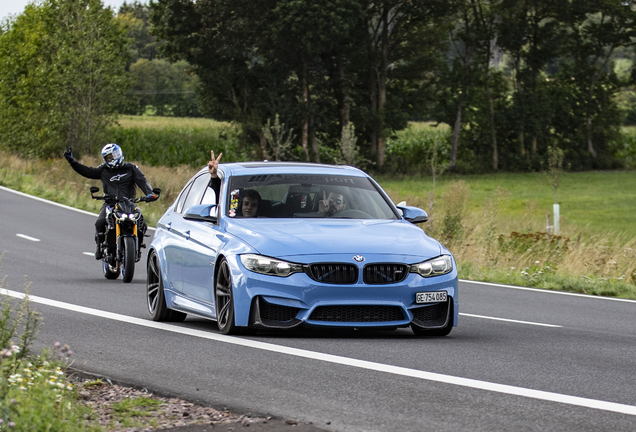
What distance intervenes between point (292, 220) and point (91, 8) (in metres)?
42.2

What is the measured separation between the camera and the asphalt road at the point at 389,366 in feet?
20.0

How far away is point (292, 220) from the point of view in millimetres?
9406

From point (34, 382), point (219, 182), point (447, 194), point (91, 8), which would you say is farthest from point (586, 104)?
point (34, 382)

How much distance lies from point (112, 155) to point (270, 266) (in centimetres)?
732

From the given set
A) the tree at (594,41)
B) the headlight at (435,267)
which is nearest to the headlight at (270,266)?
the headlight at (435,267)

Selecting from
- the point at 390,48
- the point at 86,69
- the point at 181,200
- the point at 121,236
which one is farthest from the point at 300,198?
the point at 390,48

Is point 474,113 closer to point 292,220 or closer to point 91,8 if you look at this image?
point 91,8

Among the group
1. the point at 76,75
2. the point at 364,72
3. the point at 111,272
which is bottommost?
the point at 111,272

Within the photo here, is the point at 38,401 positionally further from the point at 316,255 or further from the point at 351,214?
the point at 351,214

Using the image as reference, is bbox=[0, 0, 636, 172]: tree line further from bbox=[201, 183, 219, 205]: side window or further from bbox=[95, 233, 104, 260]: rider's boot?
bbox=[201, 183, 219, 205]: side window

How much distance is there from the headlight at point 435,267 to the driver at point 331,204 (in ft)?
4.36

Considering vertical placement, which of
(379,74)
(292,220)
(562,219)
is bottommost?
(562,219)

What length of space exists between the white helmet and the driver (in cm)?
606

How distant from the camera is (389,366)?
7637mm
